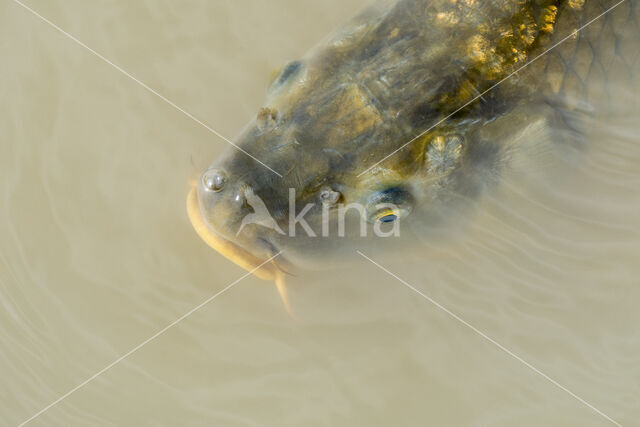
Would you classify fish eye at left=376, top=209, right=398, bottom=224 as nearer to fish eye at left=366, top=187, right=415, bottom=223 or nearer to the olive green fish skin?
fish eye at left=366, top=187, right=415, bottom=223

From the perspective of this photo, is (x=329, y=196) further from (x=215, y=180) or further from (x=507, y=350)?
(x=507, y=350)

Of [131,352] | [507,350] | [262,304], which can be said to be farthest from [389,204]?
[131,352]

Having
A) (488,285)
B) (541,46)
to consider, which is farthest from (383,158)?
(488,285)

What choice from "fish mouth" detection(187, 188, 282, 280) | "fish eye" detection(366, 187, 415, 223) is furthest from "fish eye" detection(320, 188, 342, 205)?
"fish mouth" detection(187, 188, 282, 280)

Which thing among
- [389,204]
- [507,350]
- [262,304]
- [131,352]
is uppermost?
[389,204]

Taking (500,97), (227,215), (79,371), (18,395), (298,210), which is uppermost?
(500,97)

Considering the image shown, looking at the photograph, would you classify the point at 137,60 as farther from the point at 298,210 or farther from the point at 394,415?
the point at 394,415

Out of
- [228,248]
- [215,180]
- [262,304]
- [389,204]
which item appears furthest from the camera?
[262,304]
